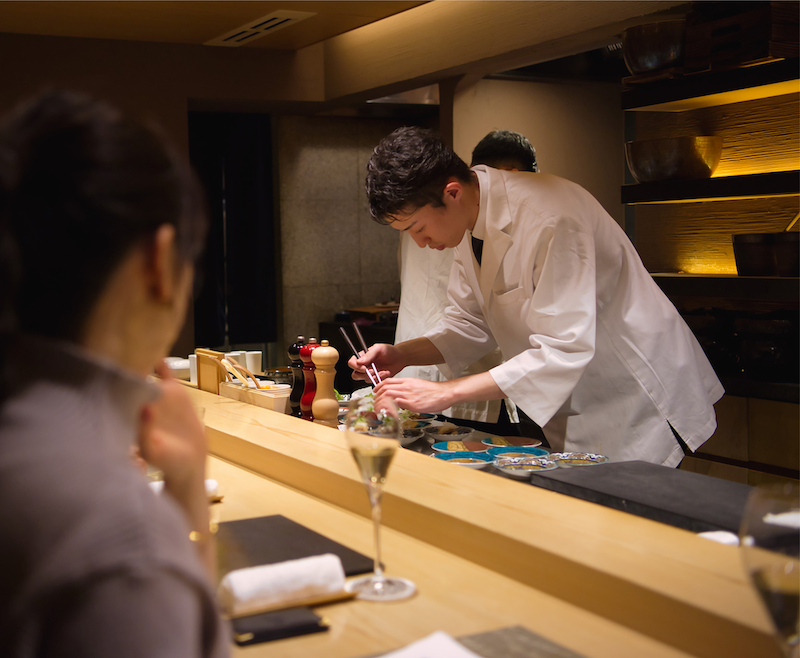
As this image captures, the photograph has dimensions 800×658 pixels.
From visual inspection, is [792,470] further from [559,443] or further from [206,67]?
[206,67]

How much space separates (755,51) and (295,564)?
2830mm

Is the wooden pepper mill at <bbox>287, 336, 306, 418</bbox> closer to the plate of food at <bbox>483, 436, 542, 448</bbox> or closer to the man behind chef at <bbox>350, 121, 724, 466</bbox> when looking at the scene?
the man behind chef at <bbox>350, 121, 724, 466</bbox>

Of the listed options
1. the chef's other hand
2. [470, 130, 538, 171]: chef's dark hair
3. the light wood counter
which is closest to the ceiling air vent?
[470, 130, 538, 171]: chef's dark hair

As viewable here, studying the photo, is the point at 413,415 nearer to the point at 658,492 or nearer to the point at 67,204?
the point at 658,492

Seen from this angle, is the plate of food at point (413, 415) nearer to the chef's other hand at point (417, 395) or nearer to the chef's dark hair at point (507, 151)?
the chef's other hand at point (417, 395)

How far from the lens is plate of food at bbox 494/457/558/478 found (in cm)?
165

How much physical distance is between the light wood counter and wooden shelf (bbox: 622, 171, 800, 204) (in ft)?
7.39

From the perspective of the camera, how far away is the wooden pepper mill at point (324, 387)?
212cm

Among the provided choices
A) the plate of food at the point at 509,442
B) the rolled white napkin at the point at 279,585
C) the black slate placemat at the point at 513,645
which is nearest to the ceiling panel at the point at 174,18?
the plate of food at the point at 509,442

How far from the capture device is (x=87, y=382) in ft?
1.97

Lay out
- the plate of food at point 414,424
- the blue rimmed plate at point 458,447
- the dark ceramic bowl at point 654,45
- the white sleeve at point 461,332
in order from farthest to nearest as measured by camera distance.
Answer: the dark ceramic bowl at point 654,45 < the white sleeve at point 461,332 < the plate of food at point 414,424 < the blue rimmed plate at point 458,447

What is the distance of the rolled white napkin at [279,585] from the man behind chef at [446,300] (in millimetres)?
1616

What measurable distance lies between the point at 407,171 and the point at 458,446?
0.78 metres

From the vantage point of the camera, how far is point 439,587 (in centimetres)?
110
